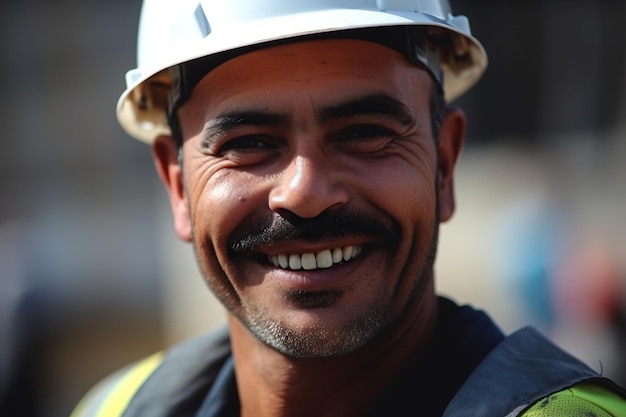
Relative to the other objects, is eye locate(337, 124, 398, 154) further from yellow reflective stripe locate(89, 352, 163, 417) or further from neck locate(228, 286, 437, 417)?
yellow reflective stripe locate(89, 352, 163, 417)

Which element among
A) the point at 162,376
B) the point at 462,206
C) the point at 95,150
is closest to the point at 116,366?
the point at 95,150

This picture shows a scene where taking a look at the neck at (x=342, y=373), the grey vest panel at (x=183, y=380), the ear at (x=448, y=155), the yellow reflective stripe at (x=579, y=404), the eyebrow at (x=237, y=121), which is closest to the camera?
the yellow reflective stripe at (x=579, y=404)

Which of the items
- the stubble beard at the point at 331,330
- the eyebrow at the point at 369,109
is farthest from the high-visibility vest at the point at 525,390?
the eyebrow at the point at 369,109

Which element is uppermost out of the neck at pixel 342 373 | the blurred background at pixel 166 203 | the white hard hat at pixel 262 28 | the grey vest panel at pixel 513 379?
the white hard hat at pixel 262 28

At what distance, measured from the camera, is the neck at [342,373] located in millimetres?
2383

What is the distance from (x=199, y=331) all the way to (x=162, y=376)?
591 centimetres

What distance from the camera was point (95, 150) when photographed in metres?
9.82

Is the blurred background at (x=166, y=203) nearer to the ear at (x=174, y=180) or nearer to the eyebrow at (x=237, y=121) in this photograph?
the ear at (x=174, y=180)

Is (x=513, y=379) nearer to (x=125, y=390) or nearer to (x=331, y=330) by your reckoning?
(x=331, y=330)

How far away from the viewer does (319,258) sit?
2.24 m

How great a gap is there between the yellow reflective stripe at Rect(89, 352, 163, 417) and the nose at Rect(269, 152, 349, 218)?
935 mm

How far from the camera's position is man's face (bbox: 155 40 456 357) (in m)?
2.21

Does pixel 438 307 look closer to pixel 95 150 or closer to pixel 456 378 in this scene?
pixel 456 378

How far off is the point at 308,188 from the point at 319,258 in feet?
0.62
